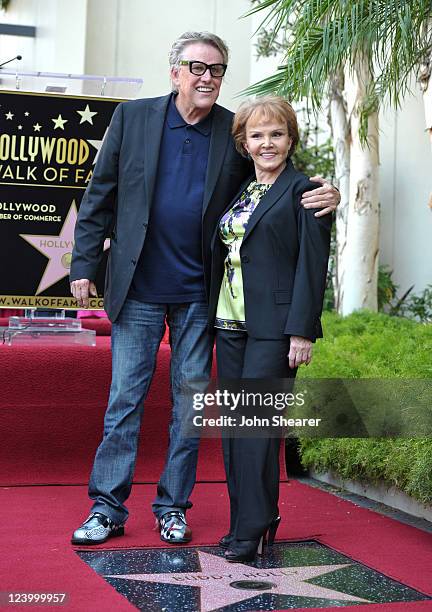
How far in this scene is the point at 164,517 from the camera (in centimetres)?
385

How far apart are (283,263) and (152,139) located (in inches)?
27.7

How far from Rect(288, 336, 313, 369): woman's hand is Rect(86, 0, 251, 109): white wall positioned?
1210cm

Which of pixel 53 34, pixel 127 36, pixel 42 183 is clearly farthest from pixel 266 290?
pixel 127 36

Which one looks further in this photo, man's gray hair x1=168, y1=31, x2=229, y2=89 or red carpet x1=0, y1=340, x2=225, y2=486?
red carpet x1=0, y1=340, x2=225, y2=486

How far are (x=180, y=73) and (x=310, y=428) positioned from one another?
8.08 feet

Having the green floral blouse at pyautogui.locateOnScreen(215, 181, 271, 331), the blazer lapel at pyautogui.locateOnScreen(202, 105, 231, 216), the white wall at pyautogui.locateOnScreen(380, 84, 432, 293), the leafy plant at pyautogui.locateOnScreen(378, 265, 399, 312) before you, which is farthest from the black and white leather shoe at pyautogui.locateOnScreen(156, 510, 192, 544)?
the white wall at pyautogui.locateOnScreen(380, 84, 432, 293)

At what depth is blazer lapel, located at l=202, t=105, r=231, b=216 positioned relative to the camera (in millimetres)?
3719

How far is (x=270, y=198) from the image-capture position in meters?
3.55

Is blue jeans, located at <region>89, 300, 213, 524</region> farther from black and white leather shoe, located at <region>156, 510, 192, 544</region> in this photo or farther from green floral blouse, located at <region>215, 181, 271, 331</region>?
green floral blouse, located at <region>215, 181, 271, 331</region>

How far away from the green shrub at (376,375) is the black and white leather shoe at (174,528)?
1.03m

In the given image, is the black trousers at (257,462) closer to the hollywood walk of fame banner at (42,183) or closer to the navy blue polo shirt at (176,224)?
the navy blue polo shirt at (176,224)

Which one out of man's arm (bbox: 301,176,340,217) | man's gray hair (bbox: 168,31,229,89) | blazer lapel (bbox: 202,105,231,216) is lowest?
man's arm (bbox: 301,176,340,217)

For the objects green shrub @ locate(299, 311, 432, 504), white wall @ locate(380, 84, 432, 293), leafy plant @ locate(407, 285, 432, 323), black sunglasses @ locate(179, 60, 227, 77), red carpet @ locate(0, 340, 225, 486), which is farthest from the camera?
white wall @ locate(380, 84, 432, 293)

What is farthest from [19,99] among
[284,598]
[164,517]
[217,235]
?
[284,598]
